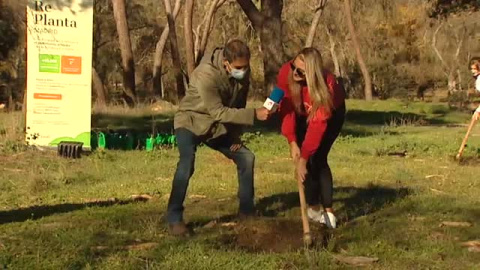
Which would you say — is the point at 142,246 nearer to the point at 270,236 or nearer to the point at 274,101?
the point at 270,236

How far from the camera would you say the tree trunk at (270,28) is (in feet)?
65.3

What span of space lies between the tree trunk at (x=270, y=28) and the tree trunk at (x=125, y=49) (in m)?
8.86

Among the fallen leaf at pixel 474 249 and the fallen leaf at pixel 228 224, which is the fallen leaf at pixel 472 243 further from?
the fallen leaf at pixel 228 224

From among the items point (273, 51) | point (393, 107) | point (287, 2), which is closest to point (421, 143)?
point (273, 51)

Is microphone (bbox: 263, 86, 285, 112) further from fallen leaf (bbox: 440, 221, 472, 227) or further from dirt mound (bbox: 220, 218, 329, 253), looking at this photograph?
fallen leaf (bbox: 440, 221, 472, 227)

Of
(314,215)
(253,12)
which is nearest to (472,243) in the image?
(314,215)

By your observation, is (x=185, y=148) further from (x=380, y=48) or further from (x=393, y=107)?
(x=380, y=48)

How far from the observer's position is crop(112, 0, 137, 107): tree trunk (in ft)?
92.1

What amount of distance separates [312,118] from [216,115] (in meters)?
0.91

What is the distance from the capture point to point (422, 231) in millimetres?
7453

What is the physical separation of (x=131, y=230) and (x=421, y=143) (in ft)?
33.7

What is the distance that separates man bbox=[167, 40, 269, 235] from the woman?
1.43 ft

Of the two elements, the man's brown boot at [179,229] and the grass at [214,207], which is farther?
the man's brown boot at [179,229]

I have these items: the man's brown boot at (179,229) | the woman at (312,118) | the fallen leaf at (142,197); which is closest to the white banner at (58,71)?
the fallen leaf at (142,197)
